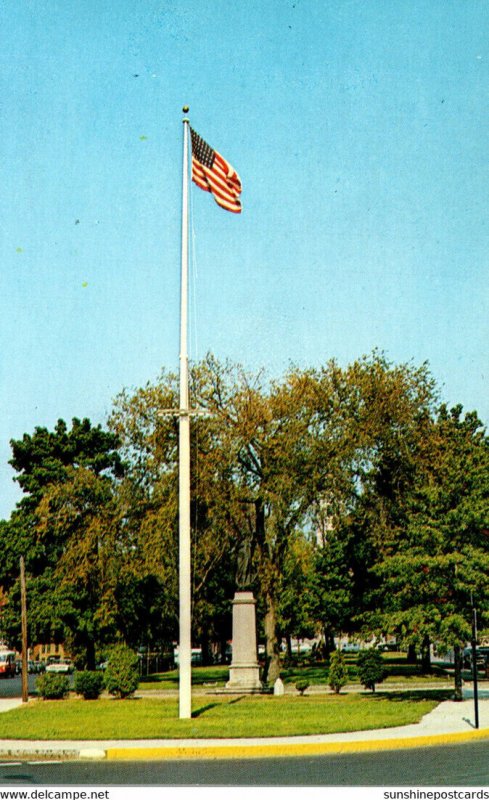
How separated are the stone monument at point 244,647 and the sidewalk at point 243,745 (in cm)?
1471

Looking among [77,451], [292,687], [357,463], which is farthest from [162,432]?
[77,451]

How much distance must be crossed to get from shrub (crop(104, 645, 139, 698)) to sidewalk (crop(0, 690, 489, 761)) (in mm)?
12863

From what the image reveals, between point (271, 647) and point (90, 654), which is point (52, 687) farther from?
point (90, 654)

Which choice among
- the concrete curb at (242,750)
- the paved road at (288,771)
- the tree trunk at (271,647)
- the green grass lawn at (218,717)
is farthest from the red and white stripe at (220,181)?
the tree trunk at (271,647)

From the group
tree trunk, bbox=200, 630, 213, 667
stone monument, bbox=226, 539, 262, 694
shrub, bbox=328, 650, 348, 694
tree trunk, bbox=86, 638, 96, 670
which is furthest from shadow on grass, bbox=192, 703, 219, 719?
tree trunk, bbox=200, 630, 213, 667

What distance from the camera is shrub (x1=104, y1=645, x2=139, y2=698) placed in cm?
3048

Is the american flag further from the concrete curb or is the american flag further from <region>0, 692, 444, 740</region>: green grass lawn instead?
the concrete curb

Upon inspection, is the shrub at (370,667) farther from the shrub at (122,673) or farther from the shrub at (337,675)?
the shrub at (122,673)

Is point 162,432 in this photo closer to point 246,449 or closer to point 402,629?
point 246,449

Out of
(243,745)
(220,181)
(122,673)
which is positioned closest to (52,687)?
(122,673)

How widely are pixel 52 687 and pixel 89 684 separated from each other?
7.52ft

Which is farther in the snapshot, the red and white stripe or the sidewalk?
the red and white stripe

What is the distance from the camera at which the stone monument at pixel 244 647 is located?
1268 inches

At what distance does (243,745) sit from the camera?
51.5 feet
